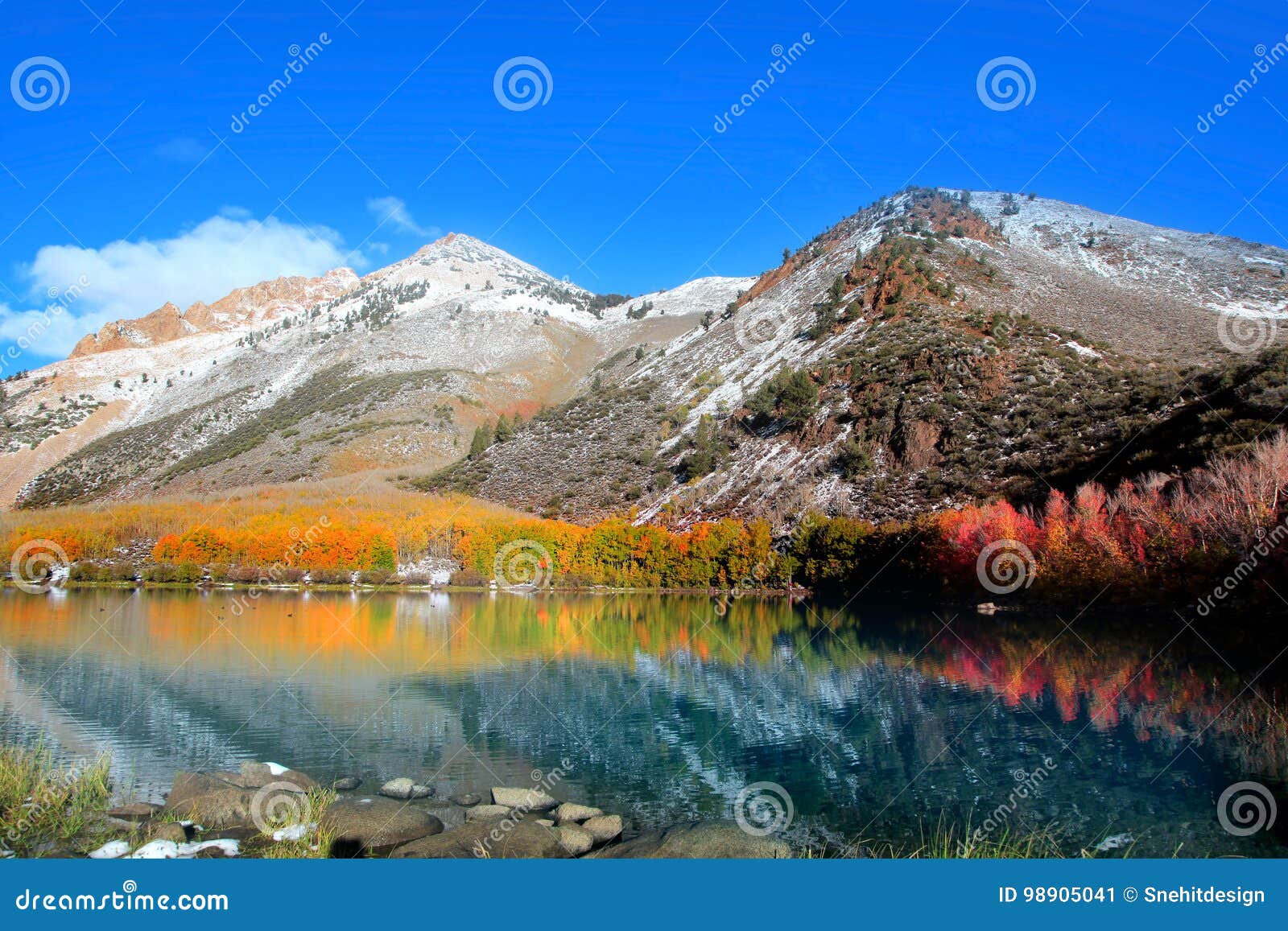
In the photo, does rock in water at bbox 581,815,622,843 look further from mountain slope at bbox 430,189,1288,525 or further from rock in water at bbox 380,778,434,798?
mountain slope at bbox 430,189,1288,525

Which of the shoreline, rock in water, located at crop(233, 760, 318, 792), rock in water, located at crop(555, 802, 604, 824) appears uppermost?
the shoreline

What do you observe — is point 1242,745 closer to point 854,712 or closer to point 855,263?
point 854,712

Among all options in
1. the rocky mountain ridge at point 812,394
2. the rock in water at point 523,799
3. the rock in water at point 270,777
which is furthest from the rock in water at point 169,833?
the rocky mountain ridge at point 812,394

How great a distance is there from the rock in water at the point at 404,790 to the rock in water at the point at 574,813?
8.73 feet

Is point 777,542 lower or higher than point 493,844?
higher

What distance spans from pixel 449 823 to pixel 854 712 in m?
12.0

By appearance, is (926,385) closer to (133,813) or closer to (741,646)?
(741,646)

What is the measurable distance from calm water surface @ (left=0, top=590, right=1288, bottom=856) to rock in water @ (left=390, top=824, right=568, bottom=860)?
211 centimetres

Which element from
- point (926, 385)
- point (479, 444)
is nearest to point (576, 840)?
point (926, 385)

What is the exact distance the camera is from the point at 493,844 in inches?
484

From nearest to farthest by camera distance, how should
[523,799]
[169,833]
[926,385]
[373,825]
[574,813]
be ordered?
[169,833] → [373,825] → [574,813] → [523,799] → [926,385]

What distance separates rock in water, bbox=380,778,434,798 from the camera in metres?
15.1

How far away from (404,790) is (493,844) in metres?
3.53

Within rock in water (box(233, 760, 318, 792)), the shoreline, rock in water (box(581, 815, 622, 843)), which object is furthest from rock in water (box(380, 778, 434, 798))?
the shoreline
